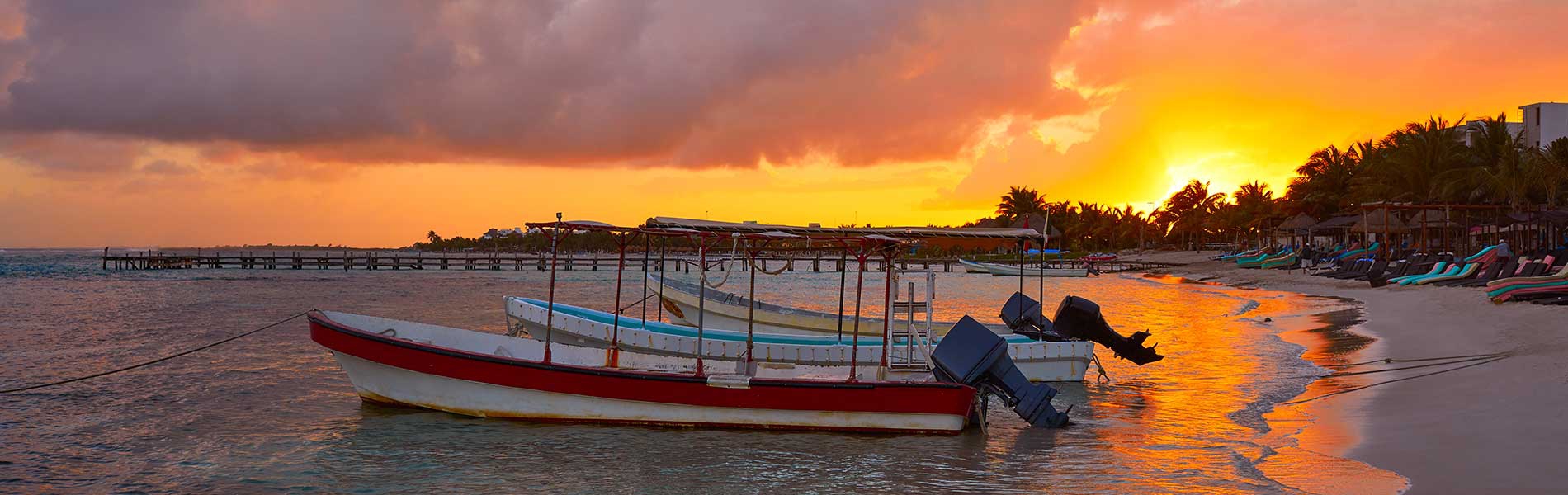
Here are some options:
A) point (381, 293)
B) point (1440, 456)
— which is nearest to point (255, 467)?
point (1440, 456)

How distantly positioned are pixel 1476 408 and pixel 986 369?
213 inches

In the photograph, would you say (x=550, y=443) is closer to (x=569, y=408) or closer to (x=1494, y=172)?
(x=569, y=408)

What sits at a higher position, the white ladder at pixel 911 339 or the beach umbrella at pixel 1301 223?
the beach umbrella at pixel 1301 223

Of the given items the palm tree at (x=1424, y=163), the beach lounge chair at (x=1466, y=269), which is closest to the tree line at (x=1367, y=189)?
the palm tree at (x=1424, y=163)

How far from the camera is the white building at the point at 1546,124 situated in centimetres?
5603

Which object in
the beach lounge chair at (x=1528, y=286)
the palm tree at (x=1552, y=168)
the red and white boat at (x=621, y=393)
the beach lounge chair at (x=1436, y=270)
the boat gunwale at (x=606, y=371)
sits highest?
the palm tree at (x=1552, y=168)

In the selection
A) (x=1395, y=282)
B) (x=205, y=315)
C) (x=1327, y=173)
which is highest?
(x=1327, y=173)

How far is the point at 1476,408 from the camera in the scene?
11.8 metres

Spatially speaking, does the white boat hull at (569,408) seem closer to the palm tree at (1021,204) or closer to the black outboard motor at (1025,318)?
the black outboard motor at (1025,318)

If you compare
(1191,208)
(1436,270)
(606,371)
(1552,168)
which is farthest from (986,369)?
(1191,208)

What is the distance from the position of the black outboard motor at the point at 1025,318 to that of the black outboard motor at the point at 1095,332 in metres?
0.68

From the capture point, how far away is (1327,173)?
2876 inches

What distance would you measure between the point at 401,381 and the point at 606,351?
2.81 metres

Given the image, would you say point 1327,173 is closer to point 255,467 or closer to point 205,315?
point 205,315
